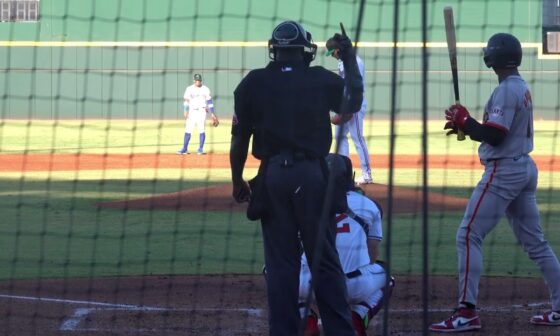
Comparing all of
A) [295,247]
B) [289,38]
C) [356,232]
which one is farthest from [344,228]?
[289,38]

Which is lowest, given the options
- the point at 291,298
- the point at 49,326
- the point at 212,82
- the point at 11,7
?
the point at 49,326

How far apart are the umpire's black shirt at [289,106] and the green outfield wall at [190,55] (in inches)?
782

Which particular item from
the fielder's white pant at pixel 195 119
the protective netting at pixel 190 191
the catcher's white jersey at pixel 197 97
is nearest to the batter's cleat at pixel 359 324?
the protective netting at pixel 190 191

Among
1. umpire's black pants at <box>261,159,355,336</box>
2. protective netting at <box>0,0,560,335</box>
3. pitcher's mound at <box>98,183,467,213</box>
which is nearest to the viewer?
umpire's black pants at <box>261,159,355,336</box>

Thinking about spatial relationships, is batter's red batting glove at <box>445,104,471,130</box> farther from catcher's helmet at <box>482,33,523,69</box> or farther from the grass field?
the grass field

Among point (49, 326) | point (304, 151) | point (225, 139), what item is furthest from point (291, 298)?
point (225, 139)

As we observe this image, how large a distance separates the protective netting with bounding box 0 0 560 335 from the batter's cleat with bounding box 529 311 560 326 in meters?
0.05

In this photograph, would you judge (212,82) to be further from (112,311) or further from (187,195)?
(112,311)

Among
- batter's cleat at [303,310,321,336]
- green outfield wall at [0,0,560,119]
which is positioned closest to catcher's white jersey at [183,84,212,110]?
green outfield wall at [0,0,560,119]

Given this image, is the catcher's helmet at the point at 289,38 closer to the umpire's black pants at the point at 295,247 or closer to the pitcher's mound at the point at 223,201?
the umpire's black pants at the point at 295,247

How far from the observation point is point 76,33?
29203 mm

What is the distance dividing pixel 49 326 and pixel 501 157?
127 inches

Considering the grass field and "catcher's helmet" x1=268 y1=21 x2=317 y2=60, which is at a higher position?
"catcher's helmet" x1=268 y1=21 x2=317 y2=60

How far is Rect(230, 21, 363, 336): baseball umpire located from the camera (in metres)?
5.10
